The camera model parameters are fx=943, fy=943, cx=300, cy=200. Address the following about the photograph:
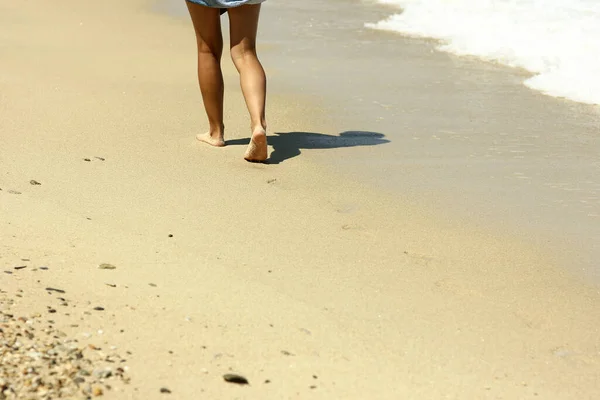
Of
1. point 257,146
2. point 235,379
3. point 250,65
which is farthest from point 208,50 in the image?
point 235,379

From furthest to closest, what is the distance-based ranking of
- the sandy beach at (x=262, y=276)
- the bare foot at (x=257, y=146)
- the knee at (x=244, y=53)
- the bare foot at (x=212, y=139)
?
1. the bare foot at (x=212, y=139)
2. the knee at (x=244, y=53)
3. the bare foot at (x=257, y=146)
4. the sandy beach at (x=262, y=276)

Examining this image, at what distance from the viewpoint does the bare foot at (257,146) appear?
4438 mm

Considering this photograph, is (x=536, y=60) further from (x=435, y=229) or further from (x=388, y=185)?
(x=435, y=229)

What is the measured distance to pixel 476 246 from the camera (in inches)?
141

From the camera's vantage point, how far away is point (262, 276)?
122 inches

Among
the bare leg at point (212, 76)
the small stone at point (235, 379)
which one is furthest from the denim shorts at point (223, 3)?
the small stone at point (235, 379)

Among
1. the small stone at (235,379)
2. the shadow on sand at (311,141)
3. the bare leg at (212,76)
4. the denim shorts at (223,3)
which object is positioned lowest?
the small stone at (235,379)

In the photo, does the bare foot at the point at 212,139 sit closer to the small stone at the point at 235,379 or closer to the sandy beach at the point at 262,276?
the sandy beach at the point at 262,276

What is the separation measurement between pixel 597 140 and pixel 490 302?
2.38 m

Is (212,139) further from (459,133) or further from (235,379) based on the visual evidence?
(235,379)

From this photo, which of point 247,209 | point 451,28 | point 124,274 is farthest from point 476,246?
point 451,28

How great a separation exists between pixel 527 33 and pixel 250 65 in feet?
14.6

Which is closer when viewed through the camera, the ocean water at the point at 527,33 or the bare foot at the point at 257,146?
the bare foot at the point at 257,146

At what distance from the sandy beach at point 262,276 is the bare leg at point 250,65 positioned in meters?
0.20
